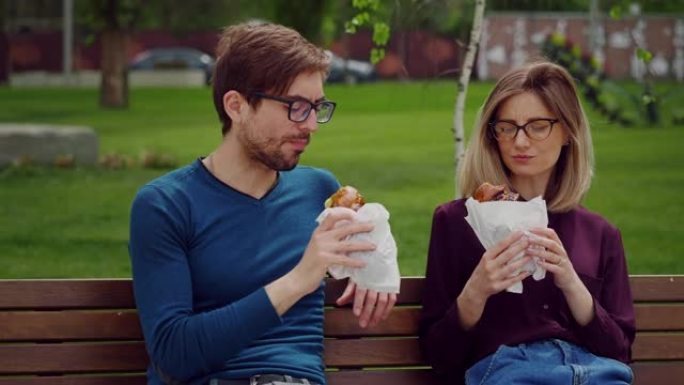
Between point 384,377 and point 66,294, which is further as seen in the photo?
point 384,377

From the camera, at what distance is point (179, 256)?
3705 millimetres

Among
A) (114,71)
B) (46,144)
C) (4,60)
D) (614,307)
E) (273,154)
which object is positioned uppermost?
(273,154)

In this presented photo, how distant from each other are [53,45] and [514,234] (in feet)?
194

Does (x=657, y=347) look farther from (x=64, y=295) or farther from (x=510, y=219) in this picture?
(x=64, y=295)

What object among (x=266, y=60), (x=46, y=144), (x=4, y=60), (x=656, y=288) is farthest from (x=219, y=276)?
(x=4, y=60)

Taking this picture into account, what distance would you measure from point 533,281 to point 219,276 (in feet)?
2.99

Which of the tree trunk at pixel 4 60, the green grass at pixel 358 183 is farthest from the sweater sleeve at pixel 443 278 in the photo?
the tree trunk at pixel 4 60

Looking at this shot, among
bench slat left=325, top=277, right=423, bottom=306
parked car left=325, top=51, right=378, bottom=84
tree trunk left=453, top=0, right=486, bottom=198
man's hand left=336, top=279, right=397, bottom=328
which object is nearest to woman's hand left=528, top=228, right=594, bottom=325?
man's hand left=336, top=279, right=397, bottom=328

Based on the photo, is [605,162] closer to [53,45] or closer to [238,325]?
[238,325]

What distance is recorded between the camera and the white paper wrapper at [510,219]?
12.5 feet

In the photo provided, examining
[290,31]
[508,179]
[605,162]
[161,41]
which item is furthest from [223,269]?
[161,41]

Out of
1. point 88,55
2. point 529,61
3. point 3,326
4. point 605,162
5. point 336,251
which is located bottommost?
point 88,55

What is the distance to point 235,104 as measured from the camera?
382 cm

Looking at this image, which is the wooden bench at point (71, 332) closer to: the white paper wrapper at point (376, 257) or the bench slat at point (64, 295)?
the bench slat at point (64, 295)
